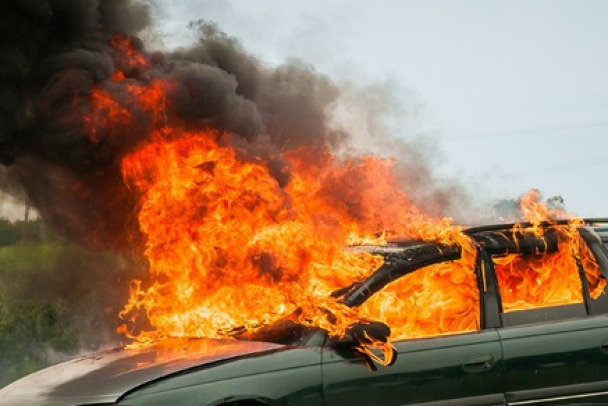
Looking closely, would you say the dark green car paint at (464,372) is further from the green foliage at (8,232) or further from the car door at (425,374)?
the green foliage at (8,232)

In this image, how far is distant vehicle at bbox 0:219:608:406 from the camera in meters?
5.50

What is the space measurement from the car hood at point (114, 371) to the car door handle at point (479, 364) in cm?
116

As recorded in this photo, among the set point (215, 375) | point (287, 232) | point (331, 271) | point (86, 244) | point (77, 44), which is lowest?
point (215, 375)

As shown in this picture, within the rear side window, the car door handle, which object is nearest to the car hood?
the car door handle

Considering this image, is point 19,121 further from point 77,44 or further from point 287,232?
point 287,232

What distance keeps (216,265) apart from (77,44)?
5.90 metres

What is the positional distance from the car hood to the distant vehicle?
1cm

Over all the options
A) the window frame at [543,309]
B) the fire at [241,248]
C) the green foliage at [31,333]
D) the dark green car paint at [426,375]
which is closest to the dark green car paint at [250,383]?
the dark green car paint at [426,375]

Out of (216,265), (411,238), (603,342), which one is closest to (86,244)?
(216,265)

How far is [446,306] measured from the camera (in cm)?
626

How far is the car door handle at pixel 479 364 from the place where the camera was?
594cm

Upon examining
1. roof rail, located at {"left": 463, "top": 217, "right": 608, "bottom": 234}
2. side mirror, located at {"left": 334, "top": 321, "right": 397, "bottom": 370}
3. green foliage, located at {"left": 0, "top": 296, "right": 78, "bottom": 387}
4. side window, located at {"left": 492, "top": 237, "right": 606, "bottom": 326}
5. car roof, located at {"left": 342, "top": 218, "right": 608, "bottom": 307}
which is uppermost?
green foliage, located at {"left": 0, "top": 296, "right": 78, "bottom": 387}

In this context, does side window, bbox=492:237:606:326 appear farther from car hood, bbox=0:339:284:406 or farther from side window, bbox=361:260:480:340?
car hood, bbox=0:339:284:406

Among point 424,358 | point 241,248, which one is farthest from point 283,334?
point 241,248
